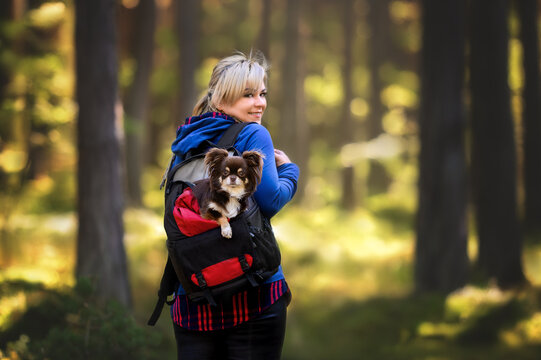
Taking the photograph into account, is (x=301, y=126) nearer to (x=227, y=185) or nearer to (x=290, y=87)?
(x=290, y=87)

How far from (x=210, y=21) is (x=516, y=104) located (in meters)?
15.7

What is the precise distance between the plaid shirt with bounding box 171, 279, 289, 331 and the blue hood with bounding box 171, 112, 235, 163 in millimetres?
761

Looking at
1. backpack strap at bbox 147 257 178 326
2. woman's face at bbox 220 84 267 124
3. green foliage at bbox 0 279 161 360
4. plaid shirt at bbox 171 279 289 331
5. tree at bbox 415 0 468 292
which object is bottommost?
green foliage at bbox 0 279 161 360

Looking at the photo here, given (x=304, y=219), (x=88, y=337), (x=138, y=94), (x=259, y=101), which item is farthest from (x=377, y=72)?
(x=259, y=101)

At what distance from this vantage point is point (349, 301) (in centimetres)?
1162

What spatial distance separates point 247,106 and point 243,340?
1186 mm

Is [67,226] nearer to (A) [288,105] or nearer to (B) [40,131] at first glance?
(B) [40,131]

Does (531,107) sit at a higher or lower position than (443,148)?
higher

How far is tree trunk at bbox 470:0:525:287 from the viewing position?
11883 mm

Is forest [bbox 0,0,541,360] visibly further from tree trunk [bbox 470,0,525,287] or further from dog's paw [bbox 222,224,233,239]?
dog's paw [bbox 222,224,233,239]

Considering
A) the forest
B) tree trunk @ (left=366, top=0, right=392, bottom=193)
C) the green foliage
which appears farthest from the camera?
tree trunk @ (left=366, top=0, right=392, bottom=193)

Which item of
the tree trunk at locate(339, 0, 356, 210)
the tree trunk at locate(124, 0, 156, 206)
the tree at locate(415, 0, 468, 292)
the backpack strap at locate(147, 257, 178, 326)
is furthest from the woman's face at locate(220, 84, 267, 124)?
the tree trunk at locate(339, 0, 356, 210)

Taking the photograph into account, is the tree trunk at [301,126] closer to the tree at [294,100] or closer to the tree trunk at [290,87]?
the tree at [294,100]

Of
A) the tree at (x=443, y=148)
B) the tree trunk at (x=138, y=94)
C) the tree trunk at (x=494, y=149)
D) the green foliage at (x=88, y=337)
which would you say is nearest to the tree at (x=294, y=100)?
the tree trunk at (x=138, y=94)
